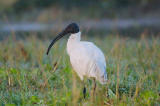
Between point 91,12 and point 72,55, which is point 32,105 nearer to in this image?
point 72,55

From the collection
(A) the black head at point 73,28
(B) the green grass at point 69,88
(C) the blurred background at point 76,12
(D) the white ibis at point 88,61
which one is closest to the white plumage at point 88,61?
(D) the white ibis at point 88,61

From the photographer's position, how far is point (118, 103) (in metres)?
3.45

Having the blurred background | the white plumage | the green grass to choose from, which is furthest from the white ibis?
the blurred background

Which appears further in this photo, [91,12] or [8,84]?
[91,12]

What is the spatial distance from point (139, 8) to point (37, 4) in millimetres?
6957

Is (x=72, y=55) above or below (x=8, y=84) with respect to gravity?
above

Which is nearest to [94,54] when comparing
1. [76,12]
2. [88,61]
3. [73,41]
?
[88,61]

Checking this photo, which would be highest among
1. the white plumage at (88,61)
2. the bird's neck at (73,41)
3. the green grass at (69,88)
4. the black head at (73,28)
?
the black head at (73,28)

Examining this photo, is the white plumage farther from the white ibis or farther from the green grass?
the green grass

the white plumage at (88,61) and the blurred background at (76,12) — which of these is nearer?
the white plumage at (88,61)

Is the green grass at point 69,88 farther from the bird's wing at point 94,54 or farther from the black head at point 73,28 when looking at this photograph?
the black head at point 73,28

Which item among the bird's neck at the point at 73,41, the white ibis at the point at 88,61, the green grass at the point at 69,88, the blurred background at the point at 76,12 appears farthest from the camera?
the blurred background at the point at 76,12

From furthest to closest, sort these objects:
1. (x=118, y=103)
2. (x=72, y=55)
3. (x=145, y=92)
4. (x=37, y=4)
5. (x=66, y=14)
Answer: (x=37, y=4), (x=66, y=14), (x=72, y=55), (x=145, y=92), (x=118, y=103)

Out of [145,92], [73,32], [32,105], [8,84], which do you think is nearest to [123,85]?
[145,92]
